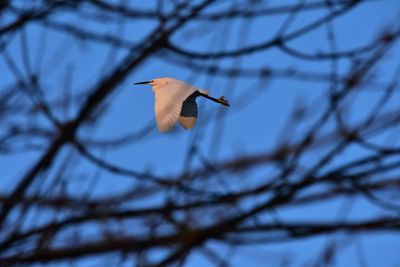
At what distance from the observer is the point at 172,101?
67 centimetres

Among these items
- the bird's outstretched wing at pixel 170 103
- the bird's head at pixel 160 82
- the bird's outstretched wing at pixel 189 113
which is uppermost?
the bird's head at pixel 160 82

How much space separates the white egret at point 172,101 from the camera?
0.65 metres

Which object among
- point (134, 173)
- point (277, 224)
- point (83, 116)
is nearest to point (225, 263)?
point (277, 224)

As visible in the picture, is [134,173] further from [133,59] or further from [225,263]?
[225,263]

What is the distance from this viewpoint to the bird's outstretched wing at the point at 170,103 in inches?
25.4

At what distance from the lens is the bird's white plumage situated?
0.64 meters

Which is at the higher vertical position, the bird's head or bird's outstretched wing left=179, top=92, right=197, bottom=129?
the bird's head

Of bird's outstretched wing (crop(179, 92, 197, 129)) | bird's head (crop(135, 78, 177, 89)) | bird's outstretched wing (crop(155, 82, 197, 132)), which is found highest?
bird's head (crop(135, 78, 177, 89))

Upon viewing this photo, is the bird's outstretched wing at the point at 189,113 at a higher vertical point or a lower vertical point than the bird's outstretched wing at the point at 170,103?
higher

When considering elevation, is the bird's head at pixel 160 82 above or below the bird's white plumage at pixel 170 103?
above

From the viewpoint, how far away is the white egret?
2.13 ft

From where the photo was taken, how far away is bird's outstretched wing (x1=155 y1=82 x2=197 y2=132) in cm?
64

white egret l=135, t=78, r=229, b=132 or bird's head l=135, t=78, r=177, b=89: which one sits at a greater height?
bird's head l=135, t=78, r=177, b=89

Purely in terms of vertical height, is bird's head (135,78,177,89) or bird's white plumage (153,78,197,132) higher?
bird's head (135,78,177,89)
